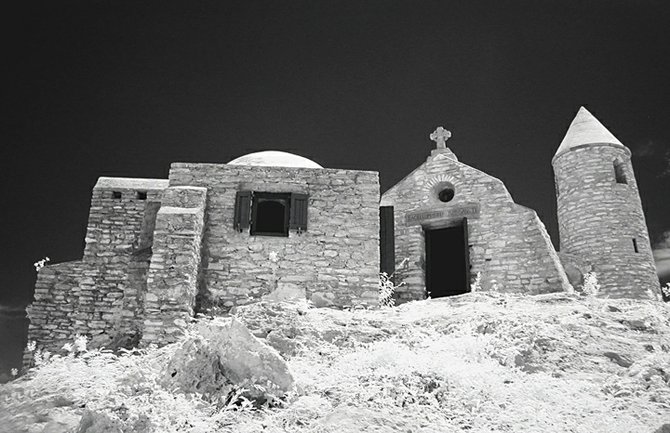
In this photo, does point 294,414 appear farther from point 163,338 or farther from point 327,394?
point 163,338

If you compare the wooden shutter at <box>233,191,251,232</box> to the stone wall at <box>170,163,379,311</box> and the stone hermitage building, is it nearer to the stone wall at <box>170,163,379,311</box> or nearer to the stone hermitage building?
the stone hermitage building

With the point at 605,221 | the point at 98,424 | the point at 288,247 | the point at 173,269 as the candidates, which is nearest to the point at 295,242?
the point at 288,247

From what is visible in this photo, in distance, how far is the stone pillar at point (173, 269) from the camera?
39.3ft

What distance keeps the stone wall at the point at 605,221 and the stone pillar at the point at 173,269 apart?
12489 mm

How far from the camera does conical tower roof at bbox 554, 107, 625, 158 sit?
2141 cm

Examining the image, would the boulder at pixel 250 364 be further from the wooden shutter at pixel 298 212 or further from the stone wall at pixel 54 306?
the stone wall at pixel 54 306

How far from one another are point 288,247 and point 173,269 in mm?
2850

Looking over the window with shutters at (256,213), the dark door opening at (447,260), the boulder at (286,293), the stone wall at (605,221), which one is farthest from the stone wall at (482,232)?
the window with shutters at (256,213)

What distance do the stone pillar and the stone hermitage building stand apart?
2 centimetres

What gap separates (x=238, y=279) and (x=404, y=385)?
22.5 feet

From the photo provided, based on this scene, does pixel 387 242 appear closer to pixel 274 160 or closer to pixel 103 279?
pixel 274 160

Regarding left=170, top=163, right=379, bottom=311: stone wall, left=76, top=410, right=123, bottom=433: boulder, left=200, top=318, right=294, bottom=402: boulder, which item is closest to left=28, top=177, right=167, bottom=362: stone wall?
left=170, top=163, right=379, bottom=311: stone wall

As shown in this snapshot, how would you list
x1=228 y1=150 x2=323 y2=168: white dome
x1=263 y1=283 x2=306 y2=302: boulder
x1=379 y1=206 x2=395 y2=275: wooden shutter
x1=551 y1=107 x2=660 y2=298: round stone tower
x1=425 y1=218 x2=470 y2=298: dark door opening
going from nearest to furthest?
x1=263 y1=283 x2=306 y2=302: boulder < x1=228 y1=150 x2=323 y2=168: white dome < x1=379 y1=206 x2=395 y2=275: wooden shutter < x1=425 y1=218 x2=470 y2=298: dark door opening < x1=551 y1=107 x2=660 y2=298: round stone tower

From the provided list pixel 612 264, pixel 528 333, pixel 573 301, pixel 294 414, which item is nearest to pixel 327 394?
pixel 294 414
